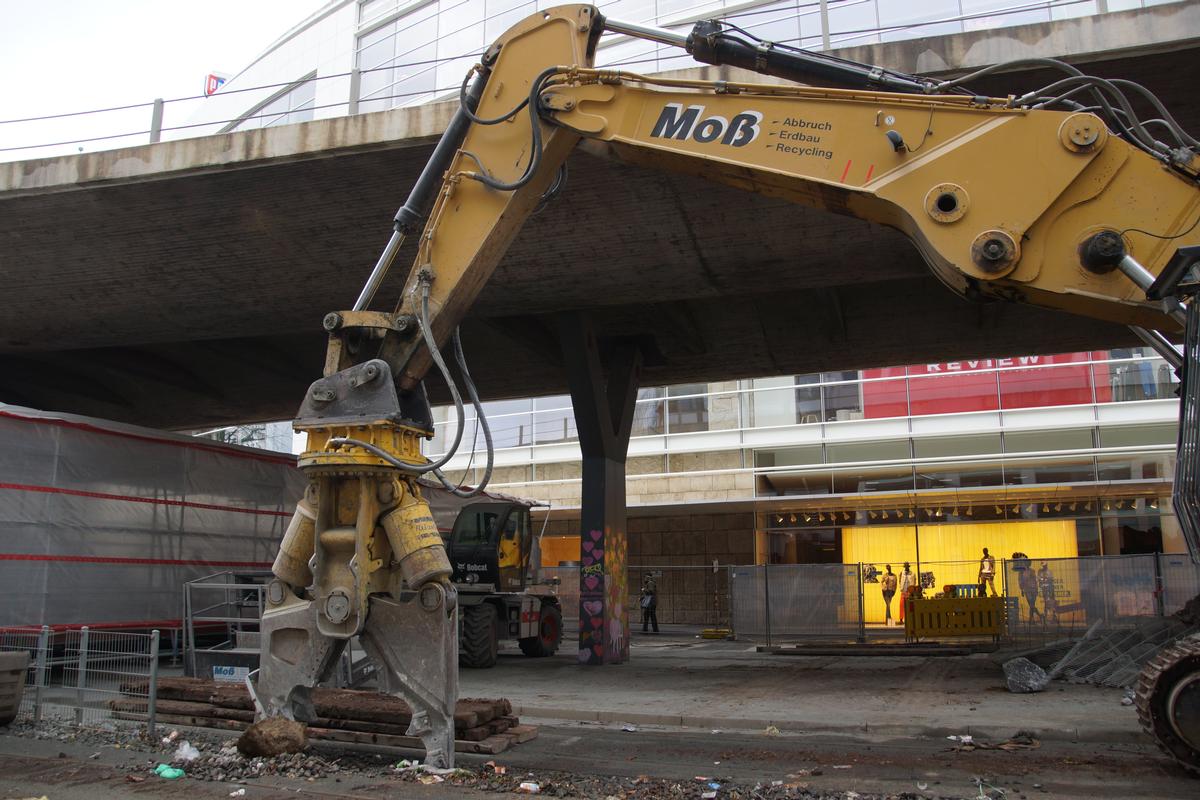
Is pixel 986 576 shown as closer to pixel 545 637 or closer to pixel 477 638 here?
pixel 545 637

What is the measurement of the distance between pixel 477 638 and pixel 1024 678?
26.8ft

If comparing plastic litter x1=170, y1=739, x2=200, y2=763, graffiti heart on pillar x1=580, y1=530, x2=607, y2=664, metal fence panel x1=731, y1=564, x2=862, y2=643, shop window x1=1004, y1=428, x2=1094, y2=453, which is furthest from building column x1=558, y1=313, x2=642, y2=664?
shop window x1=1004, y1=428, x2=1094, y2=453

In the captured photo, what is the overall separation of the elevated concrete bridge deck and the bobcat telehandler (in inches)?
145

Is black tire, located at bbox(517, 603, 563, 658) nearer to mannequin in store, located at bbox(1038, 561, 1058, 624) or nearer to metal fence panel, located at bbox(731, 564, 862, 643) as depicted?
metal fence panel, located at bbox(731, 564, 862, 643)

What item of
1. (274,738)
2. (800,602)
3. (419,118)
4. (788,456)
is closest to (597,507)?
(800,602)

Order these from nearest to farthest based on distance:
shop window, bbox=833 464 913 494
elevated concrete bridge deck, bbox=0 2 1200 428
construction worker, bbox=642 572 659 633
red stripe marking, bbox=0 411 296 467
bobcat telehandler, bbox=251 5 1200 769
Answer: bobcat telehandler, bbox=251 5 1200 769, elevated concrete bridge deck, bbox=0 2 1200 428, red stripe marking, bbox=0 411 296 467, construction worker, bbox=642 572 659 633, shop window, bbox=833 464 913 494

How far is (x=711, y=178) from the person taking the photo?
291 inches

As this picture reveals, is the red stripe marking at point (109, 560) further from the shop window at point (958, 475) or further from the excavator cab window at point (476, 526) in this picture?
the shop window at point (958, 475)

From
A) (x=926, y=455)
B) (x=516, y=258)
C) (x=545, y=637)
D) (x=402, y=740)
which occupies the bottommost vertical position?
(x=545, y=637)

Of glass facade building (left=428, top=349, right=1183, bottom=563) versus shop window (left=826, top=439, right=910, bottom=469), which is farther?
shop window (left=826, top=439, right=910, bottom=469)

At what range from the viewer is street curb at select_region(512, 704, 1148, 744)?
28.3 ft

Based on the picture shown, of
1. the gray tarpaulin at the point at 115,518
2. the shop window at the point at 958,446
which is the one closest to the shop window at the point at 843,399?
the shop window at the point at 958,446

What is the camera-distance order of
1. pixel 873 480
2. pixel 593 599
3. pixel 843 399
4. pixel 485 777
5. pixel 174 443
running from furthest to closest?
pixel 843 399 → pixel 873 480 → pixel 593 599 → pixel 174 443 → pixel 485 777

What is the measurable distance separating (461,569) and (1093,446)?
1764 centimetres
